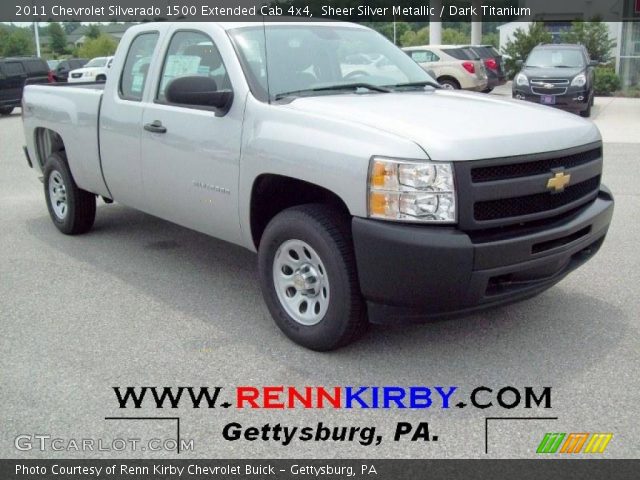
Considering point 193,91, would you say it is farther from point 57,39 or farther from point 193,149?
point 57,39

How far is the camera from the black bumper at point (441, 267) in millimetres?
3645

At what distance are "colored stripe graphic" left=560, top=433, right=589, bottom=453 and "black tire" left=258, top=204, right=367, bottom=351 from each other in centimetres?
126

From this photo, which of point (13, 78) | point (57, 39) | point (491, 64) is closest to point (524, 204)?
point (491, 64)

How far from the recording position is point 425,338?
4512mm

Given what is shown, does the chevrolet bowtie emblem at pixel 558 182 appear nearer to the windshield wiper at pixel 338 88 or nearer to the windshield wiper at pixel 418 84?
the windshield wiper at pixel 338 88

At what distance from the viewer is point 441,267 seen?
3643 millimetres

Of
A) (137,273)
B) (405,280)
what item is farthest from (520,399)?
(137,273)

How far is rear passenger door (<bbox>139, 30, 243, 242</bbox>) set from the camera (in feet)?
15.5

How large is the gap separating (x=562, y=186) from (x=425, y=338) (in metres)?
1.22

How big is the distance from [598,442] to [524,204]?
1271 mm

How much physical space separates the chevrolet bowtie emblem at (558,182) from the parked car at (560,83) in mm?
13947

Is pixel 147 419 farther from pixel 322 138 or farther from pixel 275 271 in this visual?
pixel 322 138

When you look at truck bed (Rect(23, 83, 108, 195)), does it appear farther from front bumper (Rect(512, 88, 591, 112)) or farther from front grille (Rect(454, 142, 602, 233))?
front bumper (Rect(512, 88, 591, 112))

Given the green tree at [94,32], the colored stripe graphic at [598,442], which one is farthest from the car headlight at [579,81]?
the green tree at [94,32]
